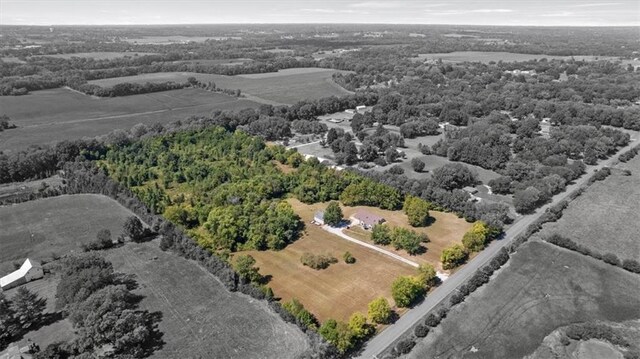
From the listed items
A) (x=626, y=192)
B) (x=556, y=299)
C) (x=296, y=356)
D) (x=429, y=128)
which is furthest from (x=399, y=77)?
(x=296, y=356)

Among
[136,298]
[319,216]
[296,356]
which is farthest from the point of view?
[319,216]

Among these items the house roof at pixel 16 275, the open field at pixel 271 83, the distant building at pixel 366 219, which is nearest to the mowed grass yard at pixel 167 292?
the house roof at pixel 16 275

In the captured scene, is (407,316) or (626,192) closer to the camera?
(407,316)

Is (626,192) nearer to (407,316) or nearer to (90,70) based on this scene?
(407,316)

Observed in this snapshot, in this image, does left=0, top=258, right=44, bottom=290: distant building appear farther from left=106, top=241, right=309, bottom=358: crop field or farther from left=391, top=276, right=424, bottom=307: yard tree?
left=391, top=276, right=424, bottom=307: yard tree

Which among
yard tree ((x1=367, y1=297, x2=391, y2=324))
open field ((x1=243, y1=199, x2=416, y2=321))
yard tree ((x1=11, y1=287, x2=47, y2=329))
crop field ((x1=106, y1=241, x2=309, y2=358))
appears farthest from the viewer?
open field ((x1=243, y1=199, x2=416, y2=321))

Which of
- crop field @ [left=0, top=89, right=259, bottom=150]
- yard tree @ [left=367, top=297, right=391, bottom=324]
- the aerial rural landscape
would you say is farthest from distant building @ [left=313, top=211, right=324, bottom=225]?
crop field @ [left=0, top=89, right=259, bottom=150]

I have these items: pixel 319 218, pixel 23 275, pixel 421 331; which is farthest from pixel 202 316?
pixel 319 218

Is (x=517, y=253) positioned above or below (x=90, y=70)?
below
